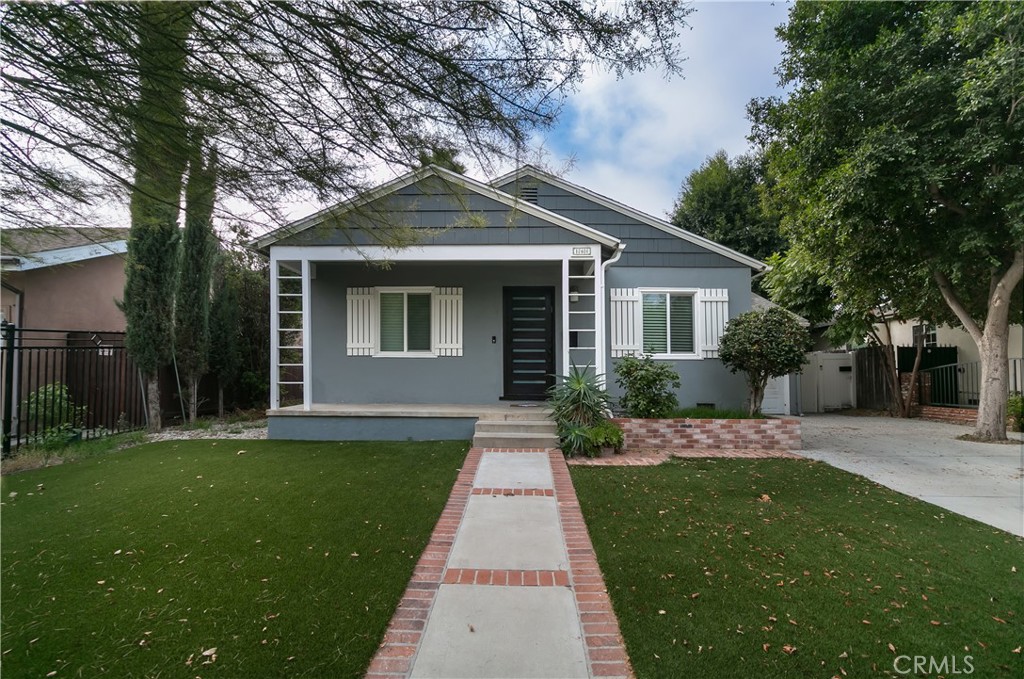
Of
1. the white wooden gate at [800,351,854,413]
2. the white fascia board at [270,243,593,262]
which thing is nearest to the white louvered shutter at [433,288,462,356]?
the white fascia board at [270,243,593,262]

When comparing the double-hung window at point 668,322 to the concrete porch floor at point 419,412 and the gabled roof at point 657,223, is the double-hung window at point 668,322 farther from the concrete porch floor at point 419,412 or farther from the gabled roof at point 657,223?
the concrete porch floor at point 419,412

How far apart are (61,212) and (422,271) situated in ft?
19.4

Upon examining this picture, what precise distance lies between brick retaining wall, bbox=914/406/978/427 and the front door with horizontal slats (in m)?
9.27

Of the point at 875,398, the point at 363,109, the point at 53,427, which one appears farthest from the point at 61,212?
the point at 875,398

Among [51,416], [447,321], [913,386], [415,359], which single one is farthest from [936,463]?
[51,416]

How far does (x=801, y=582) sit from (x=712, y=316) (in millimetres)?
6924

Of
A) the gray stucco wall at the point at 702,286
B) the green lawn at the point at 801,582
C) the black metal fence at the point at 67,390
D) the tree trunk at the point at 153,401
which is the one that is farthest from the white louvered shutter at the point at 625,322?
the black metal fence at the point at 67,390

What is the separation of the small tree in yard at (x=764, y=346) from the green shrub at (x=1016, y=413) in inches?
216

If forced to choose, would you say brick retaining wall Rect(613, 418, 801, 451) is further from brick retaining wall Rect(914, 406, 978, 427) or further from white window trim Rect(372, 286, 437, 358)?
brick retaining wall Rect(914, 406, 978, 427)

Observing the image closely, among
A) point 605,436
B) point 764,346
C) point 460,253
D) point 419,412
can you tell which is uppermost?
point 460,253

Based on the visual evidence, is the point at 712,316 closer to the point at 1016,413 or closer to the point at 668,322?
the point at 668,322

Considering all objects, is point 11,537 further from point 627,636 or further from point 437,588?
point 627,636

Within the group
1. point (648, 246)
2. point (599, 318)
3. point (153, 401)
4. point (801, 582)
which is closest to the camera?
point (801, 582)

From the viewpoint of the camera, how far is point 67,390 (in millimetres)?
8070
